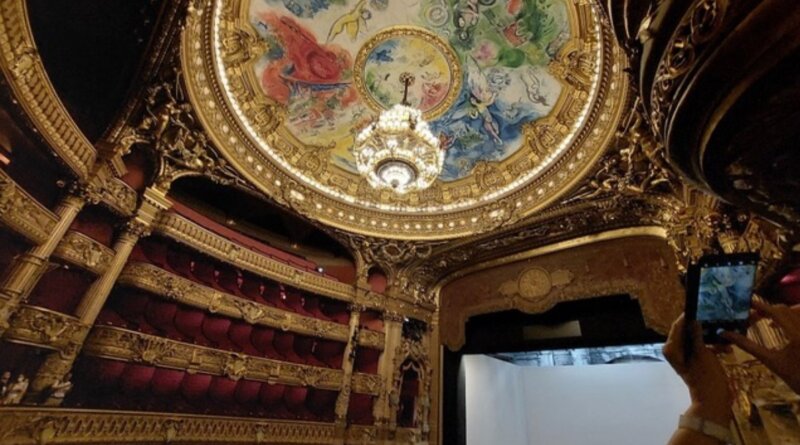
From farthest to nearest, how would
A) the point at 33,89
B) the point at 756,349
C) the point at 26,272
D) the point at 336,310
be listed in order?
1. the point at 336,310
2. the point at 26,272
3. the point at 33,89
4. the point at 756,349

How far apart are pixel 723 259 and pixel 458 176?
6.97 metres

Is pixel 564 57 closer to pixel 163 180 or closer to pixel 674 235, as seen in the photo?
pixel 674 235

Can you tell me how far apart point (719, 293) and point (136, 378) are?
238 inches

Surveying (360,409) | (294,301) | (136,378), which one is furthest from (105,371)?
(360,409)

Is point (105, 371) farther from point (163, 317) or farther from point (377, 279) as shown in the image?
point (377, 279)

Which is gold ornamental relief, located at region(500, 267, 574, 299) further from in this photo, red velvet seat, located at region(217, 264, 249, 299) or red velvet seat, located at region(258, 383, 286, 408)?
red velvet seat, located at region(217, 264, 249, 299)

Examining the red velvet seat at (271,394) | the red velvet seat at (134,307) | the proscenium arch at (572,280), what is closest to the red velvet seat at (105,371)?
the red velvet seat at (134,307)

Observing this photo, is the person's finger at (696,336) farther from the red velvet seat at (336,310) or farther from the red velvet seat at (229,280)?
the red velvet seat at (336,310)

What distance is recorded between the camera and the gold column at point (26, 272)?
3.36m

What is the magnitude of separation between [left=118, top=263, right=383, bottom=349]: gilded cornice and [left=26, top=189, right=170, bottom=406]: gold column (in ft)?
0.92

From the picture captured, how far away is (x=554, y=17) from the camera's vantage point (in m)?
5.78

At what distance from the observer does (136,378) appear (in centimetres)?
476

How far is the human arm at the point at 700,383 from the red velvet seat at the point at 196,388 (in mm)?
5975

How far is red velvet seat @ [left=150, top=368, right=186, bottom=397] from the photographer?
4.98 m
